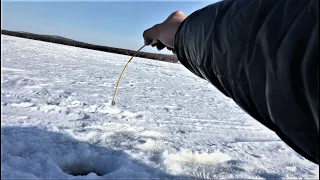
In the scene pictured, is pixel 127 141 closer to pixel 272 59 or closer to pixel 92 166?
pixel 92 166

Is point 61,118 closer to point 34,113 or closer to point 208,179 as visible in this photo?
point 34,113

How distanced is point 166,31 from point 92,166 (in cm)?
79

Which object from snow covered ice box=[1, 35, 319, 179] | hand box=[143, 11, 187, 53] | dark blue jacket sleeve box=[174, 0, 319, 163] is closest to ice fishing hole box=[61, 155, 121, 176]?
snow covered ice box=[1, 35, 319, 179]

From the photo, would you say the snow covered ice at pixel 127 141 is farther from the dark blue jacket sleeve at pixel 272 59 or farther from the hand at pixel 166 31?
the dark blue jacket sleeve at pixel 272 59

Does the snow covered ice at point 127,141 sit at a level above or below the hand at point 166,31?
below

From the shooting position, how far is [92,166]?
1.61 meters

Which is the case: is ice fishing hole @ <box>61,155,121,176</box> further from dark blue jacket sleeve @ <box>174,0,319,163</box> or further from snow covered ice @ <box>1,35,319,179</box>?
dark blue jacket sleeve @ <box>174,0,319,163</box>

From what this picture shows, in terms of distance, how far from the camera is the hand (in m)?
1.23

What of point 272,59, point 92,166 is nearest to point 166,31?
point 272,59

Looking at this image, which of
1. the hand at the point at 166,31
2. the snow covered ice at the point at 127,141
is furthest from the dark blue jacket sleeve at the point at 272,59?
the snow covered ice at the point at 127,141

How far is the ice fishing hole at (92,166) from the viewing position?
5.09ft

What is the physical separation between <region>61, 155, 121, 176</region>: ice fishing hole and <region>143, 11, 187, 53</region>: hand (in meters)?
0.65

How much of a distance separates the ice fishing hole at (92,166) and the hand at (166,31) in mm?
649

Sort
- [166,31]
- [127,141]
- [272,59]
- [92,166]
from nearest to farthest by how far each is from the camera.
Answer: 1. [272,59]
2. [166,31]
3. [92,166]
4. [127,141]
